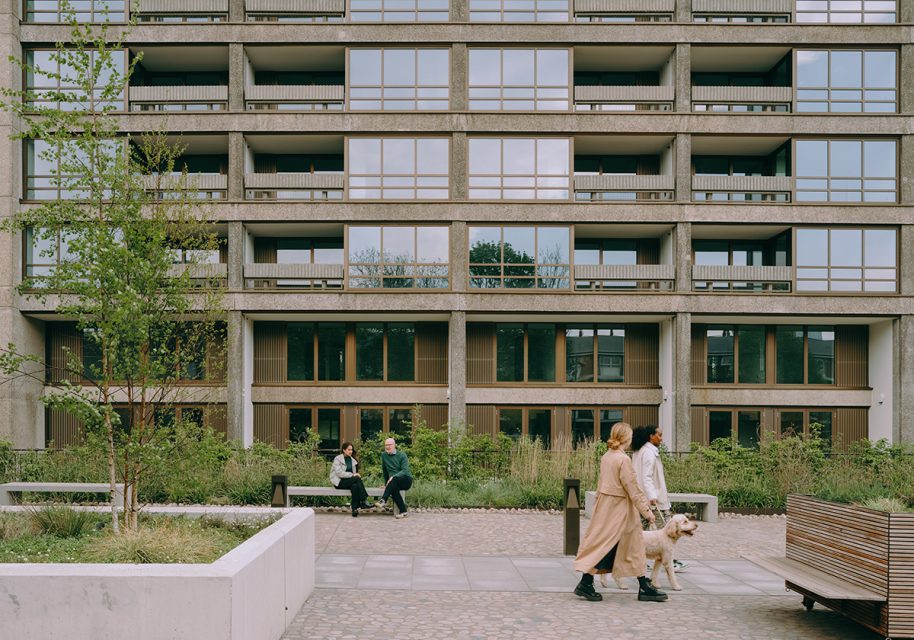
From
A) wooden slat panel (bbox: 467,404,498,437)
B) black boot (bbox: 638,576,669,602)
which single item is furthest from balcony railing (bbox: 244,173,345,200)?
black boot (bbox: 638,576,669,602)

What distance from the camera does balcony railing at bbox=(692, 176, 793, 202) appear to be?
28.2m

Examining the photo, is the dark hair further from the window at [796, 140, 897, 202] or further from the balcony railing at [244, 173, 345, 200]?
the window at [796, 140, 897, 202]

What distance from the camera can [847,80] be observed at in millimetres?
28219

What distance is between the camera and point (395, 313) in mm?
28141

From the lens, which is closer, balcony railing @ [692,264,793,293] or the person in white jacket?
the person in white jacket

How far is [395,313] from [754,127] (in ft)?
48.7

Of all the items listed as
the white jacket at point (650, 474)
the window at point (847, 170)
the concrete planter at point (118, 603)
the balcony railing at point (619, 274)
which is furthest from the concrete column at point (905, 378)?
the concrete planter at point (118, 603)

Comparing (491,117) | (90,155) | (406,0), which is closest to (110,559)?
(90,155)

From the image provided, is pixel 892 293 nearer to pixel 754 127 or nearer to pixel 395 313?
pixel 754 127

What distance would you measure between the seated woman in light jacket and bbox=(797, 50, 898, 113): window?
73.5 ft

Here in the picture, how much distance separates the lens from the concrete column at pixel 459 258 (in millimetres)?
27547

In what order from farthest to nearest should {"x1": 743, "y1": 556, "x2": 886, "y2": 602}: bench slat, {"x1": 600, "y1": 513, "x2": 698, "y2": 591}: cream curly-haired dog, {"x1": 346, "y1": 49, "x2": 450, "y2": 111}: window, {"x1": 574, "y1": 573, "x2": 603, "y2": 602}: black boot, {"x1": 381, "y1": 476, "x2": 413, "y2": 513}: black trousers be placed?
{"x1": 346, "y1": 49, "x2": 450, "y2": 111}: window → {"x1": 381, "y1": 476, "x2": 413, "y2": 513}: black trousers → {"x1": 600, "y1": 513, "x2": 698, "y2": 591}: cream curly-haired dog → {"x1": 574, "y1": 573, "x2": 603, "y2": 602}: black boot → {"x1": 743, "y1": 556, "x2": 886, "y2": 602}: bench slat

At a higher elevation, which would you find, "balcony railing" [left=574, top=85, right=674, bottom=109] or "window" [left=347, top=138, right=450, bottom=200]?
"balcony railing" [left=574, top=85, right=674, bottom=109]

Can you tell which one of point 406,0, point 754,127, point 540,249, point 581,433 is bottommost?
point 581,433
